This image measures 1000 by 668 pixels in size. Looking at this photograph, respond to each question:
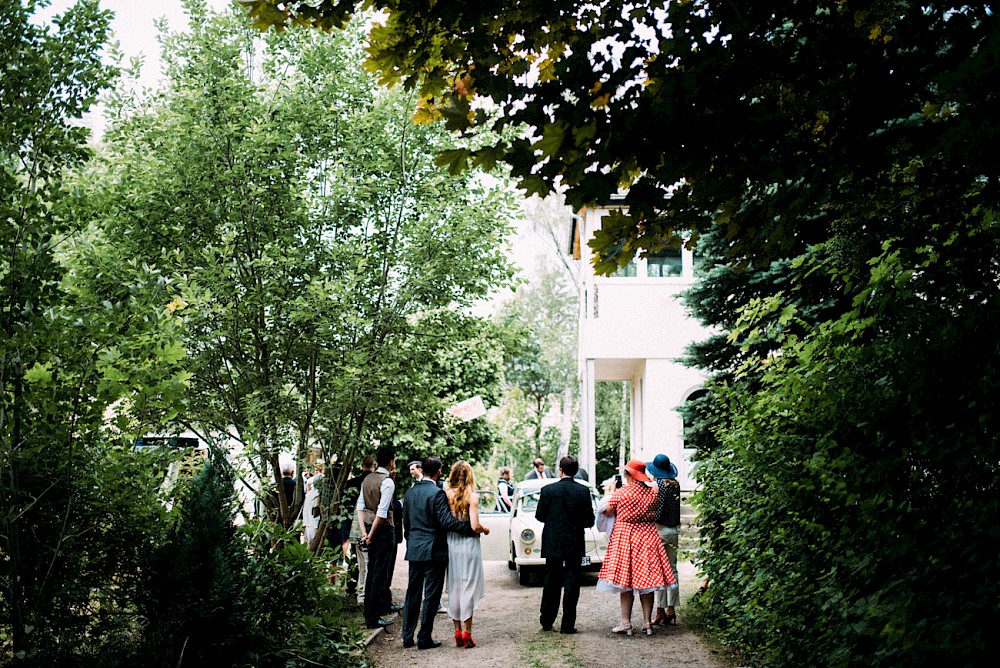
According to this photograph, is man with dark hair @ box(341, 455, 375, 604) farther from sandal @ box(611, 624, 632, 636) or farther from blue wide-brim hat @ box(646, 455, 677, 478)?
blue wide-brim hat @ box(646, 455, 677, 478)

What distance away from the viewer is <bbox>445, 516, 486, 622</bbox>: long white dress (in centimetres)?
1046

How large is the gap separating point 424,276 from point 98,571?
5.25 m

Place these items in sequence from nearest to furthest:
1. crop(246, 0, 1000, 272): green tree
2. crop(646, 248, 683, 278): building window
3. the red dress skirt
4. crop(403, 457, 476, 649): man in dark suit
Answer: crop(246, 0, 1000, 272): green tree, crop(403, 457, 476, 649): man in dark suit, the red dress skirt, crop(646, 248, 683, 278): building window

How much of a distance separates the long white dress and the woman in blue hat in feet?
6.77

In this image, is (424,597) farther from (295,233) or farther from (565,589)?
(295,233)

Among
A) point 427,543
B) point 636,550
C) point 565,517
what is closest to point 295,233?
point 427,543

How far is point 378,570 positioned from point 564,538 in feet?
7.31


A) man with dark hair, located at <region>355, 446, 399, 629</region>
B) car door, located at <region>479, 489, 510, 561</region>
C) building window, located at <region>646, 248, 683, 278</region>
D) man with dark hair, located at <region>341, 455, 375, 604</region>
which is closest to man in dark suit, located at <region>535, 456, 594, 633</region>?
man with dark hair, located at <region>355, 446, 399, 629</region>

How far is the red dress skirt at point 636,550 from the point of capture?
10547mm

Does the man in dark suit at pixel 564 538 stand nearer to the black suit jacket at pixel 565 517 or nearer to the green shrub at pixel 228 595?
the black suit jacket at pixel 565 517

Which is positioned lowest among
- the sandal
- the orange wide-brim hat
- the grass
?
the grass

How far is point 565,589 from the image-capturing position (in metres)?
10.9

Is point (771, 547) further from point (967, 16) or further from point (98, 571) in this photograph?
point (98, 571)

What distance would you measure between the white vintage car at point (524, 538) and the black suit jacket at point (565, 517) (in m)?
4.15
